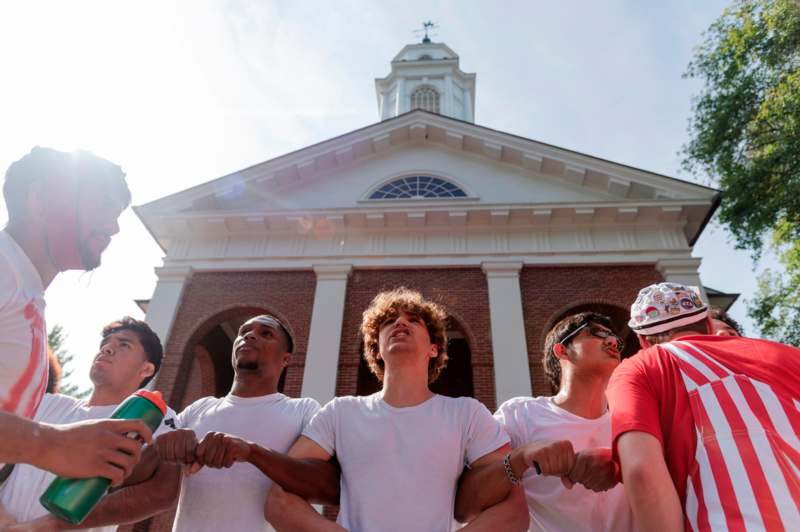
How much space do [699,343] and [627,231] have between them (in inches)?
355

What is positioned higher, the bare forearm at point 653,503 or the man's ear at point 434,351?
the man's ear at point 434,351

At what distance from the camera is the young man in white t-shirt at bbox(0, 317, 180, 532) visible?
2.37 metres

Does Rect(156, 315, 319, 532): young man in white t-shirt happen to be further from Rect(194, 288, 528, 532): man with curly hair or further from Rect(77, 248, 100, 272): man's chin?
Rect(77, 248, 100, 272): man's chin

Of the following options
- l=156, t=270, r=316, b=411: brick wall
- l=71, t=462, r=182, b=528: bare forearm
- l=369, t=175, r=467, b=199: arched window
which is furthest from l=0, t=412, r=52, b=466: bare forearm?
l=369, t=175, r=467, b=199: arched window

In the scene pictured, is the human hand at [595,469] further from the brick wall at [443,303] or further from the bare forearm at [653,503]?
the brick wall at [443,303]

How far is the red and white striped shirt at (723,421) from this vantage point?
4.59 feet

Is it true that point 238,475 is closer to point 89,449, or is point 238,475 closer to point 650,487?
point 89,449

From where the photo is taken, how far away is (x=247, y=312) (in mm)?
9867

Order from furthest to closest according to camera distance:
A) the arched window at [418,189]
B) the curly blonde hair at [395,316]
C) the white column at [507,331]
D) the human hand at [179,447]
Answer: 1. the arched window at [418,189]
2. the white column at [507,331]
3. the curly blonde hair at [395,316]
4. the human hand at [179,447]

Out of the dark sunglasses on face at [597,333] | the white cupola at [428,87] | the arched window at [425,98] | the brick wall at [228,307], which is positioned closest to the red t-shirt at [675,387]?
the dark sunglasses on face at [597,333]

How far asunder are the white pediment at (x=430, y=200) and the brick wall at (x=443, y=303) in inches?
48.1

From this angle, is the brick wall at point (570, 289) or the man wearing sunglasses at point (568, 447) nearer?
the man wearing sunglasses at point (568, 447)

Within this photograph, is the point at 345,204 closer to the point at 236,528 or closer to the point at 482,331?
the point at 482,331

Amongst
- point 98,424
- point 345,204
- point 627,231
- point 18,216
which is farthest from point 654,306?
point 345,204
